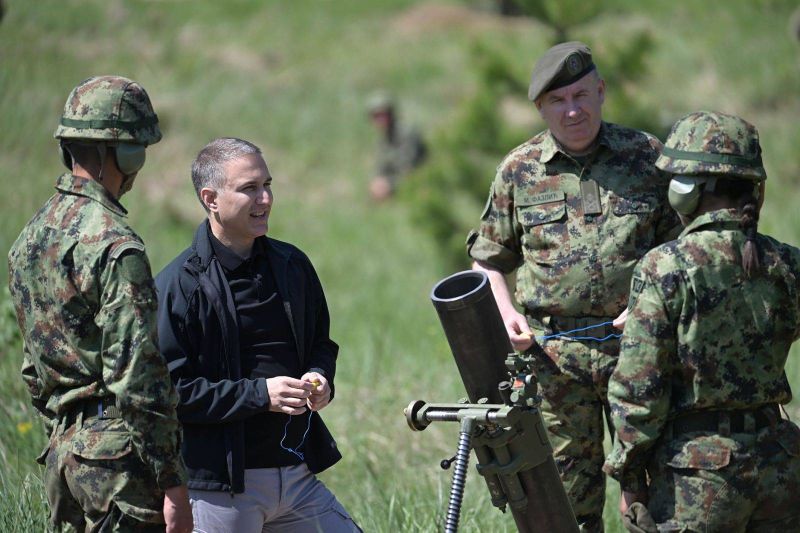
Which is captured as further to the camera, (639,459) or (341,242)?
(341,242)

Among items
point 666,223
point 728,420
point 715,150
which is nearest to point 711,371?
point 728,420

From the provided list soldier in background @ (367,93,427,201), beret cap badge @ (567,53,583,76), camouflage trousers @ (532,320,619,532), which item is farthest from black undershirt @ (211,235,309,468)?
soldier in background @ (367,93,427,201)

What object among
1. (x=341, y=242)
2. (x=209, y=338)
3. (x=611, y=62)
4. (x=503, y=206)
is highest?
(x=611, y=62)

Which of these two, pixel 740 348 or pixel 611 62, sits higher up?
pixel 611 62

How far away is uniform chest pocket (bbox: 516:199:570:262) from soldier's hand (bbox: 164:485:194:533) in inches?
68.1

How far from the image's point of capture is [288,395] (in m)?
3.52

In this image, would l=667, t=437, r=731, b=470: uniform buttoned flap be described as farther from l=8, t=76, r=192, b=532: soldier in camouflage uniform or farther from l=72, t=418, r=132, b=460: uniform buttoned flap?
l=72, t=418, r=132, b=460: uniform buttoned flap

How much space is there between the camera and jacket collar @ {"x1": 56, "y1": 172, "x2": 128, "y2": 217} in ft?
10.8

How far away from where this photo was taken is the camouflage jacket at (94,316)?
10.3 feet

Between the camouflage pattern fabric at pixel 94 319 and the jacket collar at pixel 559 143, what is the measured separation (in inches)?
70.1

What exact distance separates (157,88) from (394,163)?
17.9ft

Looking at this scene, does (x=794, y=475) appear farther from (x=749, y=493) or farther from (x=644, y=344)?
(x=644, y=344)

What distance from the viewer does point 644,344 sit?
10.9ft

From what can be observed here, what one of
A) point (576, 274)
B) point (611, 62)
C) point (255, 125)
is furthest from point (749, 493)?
point (255, 125)
